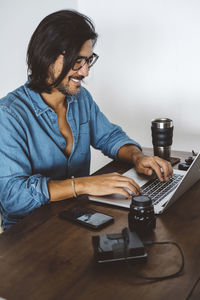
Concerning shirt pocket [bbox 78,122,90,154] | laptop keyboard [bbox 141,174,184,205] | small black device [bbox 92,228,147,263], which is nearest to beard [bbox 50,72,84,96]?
shirt pocket [bbox 78,122,90,154]

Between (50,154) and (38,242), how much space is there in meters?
0.53

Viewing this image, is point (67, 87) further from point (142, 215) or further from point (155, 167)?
point (142, 215)

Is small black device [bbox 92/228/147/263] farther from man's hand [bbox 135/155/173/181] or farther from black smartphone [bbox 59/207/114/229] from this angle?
man's hand [bbox 135/155/173/181]

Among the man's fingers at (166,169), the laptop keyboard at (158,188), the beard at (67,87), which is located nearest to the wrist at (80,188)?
the laptop keyboard at (158,188)

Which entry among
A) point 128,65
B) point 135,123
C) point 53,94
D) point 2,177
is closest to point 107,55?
point 128,65

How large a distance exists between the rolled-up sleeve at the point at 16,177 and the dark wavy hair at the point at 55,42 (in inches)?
9.1

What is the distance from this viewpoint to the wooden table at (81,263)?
0.72 metres

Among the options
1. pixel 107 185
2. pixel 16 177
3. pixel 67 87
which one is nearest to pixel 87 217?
pixel 107 185

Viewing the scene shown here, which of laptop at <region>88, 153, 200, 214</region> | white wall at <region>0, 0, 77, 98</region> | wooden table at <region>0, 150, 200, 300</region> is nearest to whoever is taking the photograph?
wooden table at <region>0, 150, 200, 300</region>

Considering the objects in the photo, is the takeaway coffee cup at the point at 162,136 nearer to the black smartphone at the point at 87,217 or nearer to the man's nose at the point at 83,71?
the man's nose at the point at 83,71

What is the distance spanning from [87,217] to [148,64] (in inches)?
57.7

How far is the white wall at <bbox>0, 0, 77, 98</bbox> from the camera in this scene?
2.00 metres

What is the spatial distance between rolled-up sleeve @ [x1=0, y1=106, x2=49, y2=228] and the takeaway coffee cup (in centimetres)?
58

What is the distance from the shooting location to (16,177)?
1181mm
